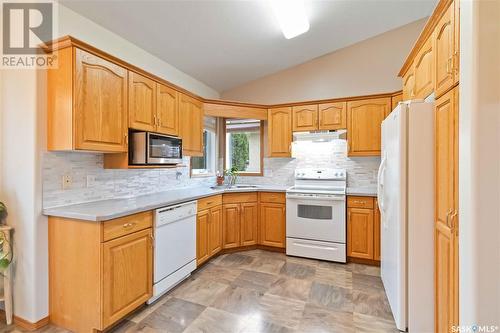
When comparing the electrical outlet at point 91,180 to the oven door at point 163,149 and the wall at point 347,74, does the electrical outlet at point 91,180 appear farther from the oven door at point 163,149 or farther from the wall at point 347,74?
the wall at point 347,74

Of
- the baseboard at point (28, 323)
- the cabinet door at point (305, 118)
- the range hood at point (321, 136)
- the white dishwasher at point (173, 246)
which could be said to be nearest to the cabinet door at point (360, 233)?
the range hood at point (321, 136)

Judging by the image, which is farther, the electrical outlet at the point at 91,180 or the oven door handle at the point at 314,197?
the oven door handle at the point at 314,197

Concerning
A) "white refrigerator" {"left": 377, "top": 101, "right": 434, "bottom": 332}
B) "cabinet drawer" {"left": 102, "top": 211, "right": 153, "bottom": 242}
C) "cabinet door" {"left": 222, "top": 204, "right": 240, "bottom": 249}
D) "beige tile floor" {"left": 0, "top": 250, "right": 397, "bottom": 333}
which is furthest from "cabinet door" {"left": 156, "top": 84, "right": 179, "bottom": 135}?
"white refrigerator" {"left": 377, "top": 101, "right": 434, "bottom": 332}

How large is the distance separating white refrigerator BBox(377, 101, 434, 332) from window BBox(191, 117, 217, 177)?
2874mm

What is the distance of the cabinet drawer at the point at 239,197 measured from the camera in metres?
3.48

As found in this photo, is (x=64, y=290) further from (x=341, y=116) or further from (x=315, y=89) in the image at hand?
(x=315, y=89)

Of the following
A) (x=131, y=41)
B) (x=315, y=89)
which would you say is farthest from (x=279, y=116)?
(x=131, y=41)

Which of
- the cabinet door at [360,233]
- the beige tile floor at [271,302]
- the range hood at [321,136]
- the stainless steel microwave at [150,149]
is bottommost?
the beige tile floor at [271,302]

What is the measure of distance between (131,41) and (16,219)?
6.64 feet

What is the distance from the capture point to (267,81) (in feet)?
14.2

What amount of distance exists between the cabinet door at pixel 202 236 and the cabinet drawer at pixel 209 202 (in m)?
0.06

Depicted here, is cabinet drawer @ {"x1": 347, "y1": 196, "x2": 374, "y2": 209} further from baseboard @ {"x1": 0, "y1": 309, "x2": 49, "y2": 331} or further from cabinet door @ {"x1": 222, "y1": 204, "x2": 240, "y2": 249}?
baseboard @ {"x1": 0, "y1": 309, "x2": 49, "y2": 331}

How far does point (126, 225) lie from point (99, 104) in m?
1.01

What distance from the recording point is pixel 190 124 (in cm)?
324
